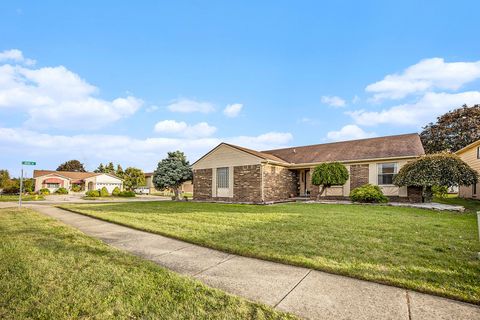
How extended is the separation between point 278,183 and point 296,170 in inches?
124

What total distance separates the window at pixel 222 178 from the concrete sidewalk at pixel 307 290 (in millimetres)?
13780

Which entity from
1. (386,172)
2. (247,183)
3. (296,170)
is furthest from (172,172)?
(386,172)

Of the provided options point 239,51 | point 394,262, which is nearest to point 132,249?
point 394,262

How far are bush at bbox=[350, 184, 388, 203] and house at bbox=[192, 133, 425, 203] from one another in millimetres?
1368

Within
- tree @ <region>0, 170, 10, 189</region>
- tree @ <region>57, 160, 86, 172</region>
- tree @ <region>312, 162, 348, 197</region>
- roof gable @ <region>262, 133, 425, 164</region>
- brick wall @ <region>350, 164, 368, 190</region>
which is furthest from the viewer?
tree @ <region>57, 160, 86, 172</region>

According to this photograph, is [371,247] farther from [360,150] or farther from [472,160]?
[472,160]

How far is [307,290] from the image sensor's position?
118 inches

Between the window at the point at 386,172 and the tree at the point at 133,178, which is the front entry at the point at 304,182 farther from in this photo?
the tree at the point at 133,178

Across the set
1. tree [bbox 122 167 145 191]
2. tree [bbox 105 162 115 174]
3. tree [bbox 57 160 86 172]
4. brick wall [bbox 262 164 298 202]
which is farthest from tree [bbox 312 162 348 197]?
tree [bbox 57 160 86 172]

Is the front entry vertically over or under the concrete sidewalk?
over

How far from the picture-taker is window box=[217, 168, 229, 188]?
60.8ft

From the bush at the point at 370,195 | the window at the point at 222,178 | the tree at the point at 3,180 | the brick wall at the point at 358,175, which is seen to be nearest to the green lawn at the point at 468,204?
the bush at the point at 370,195

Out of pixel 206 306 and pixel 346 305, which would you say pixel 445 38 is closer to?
pixel 346 305

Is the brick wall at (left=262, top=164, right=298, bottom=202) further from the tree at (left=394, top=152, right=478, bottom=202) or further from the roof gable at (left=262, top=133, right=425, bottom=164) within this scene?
the tree at (left=394, top=152, right=478, bottom=202)
